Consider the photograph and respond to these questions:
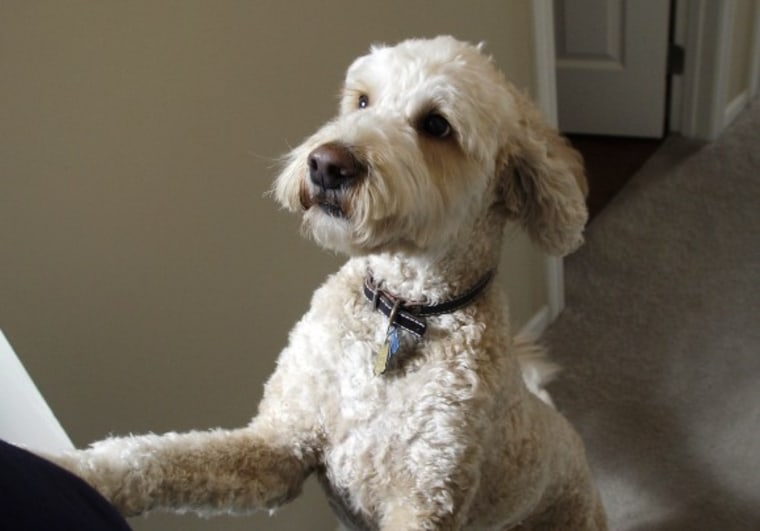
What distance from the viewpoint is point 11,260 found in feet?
2.90

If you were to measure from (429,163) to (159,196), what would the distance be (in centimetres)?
38

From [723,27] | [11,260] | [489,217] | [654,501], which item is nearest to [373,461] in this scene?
[489,217]

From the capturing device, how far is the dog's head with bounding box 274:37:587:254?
0.80 meters

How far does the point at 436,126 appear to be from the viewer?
88 cm

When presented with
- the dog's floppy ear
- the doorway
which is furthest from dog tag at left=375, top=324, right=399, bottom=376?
the doorway

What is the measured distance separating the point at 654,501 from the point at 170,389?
1039 millimetres

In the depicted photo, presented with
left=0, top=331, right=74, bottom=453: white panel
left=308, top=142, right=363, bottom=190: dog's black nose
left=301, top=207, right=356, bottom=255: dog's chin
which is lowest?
left=0, top=331, right=74, bottom=453: white panel

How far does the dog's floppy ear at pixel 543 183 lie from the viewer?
927mm

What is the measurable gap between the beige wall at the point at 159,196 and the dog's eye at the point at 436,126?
1.08ft

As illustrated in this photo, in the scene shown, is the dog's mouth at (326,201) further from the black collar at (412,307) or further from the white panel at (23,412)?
the white panel at (23,412)

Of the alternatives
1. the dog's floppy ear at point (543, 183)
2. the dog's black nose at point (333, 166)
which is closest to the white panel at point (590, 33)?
the dog's floppy ear at point (543, 183)

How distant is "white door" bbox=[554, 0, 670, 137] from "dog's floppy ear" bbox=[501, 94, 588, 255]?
173 centimetres

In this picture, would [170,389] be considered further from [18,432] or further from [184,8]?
[184,8]

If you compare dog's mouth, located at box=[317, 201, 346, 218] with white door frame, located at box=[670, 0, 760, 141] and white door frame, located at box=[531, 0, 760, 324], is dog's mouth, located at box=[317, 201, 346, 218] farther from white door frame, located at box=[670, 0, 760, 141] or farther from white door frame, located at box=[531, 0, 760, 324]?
white door frame, located at box=[670, 0, 760, 141]
